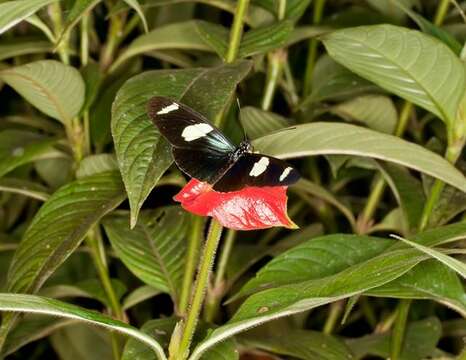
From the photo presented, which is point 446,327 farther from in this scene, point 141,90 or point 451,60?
point 141,90

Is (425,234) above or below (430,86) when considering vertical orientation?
below

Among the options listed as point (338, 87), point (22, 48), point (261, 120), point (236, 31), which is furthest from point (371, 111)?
point (22, 48)

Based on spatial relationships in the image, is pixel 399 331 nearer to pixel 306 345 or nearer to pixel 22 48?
pixel 306 345

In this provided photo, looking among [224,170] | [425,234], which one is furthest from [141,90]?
[425,234]

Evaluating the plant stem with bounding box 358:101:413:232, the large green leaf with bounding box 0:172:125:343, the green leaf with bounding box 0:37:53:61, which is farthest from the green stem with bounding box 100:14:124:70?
the plant stem with bounding box 358:101:413:232

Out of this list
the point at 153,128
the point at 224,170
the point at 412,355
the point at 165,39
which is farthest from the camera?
the point at 165,39

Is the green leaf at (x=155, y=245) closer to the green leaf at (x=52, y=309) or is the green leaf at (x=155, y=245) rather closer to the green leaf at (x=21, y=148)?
the green leaf at (x=21, y=148)
